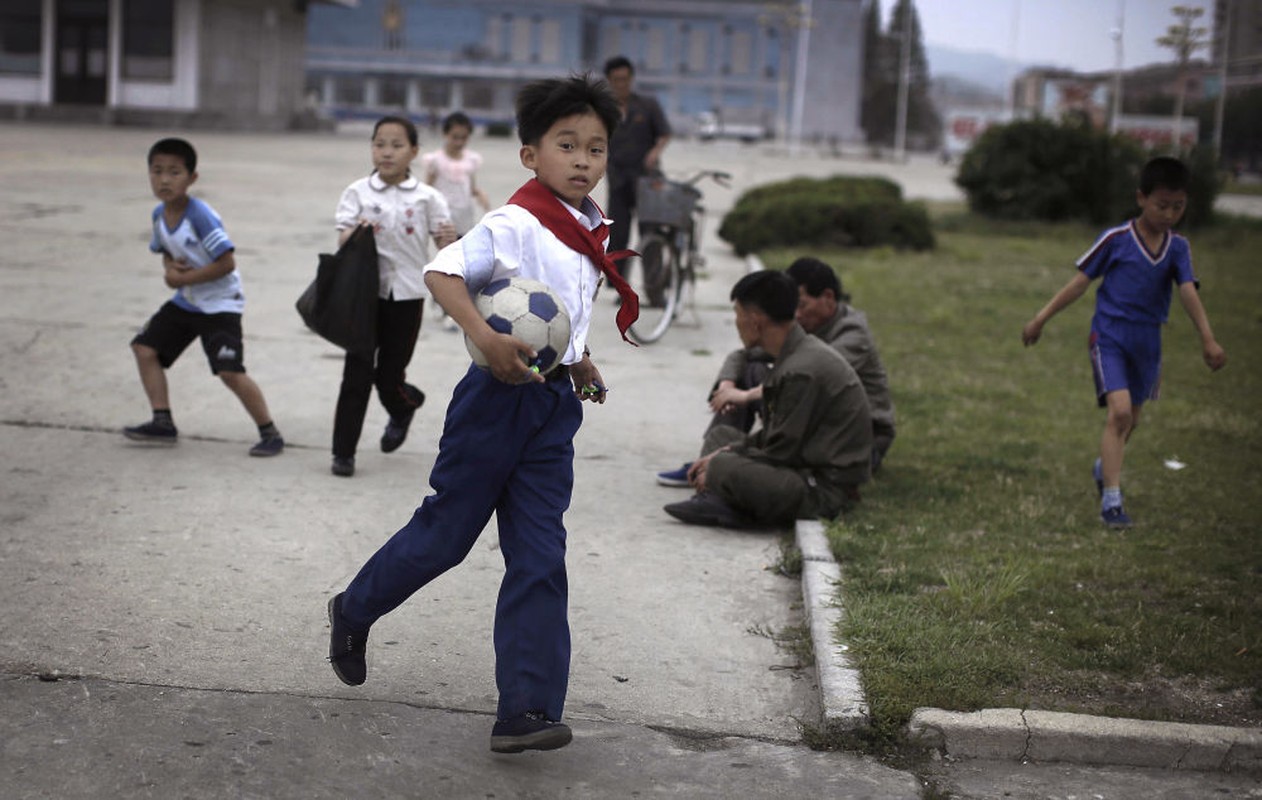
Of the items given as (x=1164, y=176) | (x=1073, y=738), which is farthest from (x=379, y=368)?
(x=1073, y=738)

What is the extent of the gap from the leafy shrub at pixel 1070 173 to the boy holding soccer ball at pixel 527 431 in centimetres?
2210

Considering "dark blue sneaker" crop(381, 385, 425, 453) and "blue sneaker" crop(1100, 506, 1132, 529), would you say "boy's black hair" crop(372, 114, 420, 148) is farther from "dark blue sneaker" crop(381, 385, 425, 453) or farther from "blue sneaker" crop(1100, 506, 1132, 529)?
"blue sneaker" crop(1100, 506, 1132, 529)

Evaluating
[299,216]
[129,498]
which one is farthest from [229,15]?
A: [129,498]

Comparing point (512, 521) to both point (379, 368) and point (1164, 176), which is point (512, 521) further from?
point (1164, 176)

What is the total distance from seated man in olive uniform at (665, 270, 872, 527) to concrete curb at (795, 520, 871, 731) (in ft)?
0.58

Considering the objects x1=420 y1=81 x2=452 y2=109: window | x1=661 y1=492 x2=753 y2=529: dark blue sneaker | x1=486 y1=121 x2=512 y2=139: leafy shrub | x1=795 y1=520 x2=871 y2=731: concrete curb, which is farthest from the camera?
x1=420 y1=81 x2=452 y2=109: window

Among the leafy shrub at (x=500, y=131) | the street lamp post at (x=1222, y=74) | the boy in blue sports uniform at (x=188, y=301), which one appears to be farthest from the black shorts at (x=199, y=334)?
the leafy shrub at (x=500, y=131)

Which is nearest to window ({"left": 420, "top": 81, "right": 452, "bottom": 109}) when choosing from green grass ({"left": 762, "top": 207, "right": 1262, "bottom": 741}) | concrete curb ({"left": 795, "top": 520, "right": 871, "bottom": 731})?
green grass ({"left": 762, "top": 207, "right": 1262, "bottom": 741})

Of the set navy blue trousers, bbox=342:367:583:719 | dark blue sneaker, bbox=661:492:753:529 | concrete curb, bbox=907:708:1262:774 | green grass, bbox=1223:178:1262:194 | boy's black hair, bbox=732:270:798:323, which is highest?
green grass, bbox=1223:178:1262:194

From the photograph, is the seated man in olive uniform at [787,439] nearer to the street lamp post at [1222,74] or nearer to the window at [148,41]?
the street lamp post at [1222,74]

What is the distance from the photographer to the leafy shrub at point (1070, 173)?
24.4 meters

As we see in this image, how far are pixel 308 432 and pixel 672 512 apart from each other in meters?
2.33

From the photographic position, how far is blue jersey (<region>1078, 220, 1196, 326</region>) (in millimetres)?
6340

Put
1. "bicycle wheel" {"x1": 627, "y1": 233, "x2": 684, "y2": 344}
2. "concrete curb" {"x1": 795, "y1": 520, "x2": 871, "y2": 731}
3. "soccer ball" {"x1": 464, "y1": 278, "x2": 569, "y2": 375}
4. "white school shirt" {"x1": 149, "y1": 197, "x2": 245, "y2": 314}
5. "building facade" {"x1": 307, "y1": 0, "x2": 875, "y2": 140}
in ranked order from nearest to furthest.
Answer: "soccer ball" {"x1": 464, "y1": 278, "x2": 569, "y2": 375}
"concrete curb" {"x1": 795, "y1": 520, "x2": 871, "y2": 731}
"white school shirt" {"x1": 149, "y1": 197, "x2": 245, "y2": 314}
"bicycle wheel" {"x1": 627, "y1": 233, "x2": 684, "y2": 344}
"building facade" {"x1": 307, "y1": 0, "x2": 875, "y2": 140}
